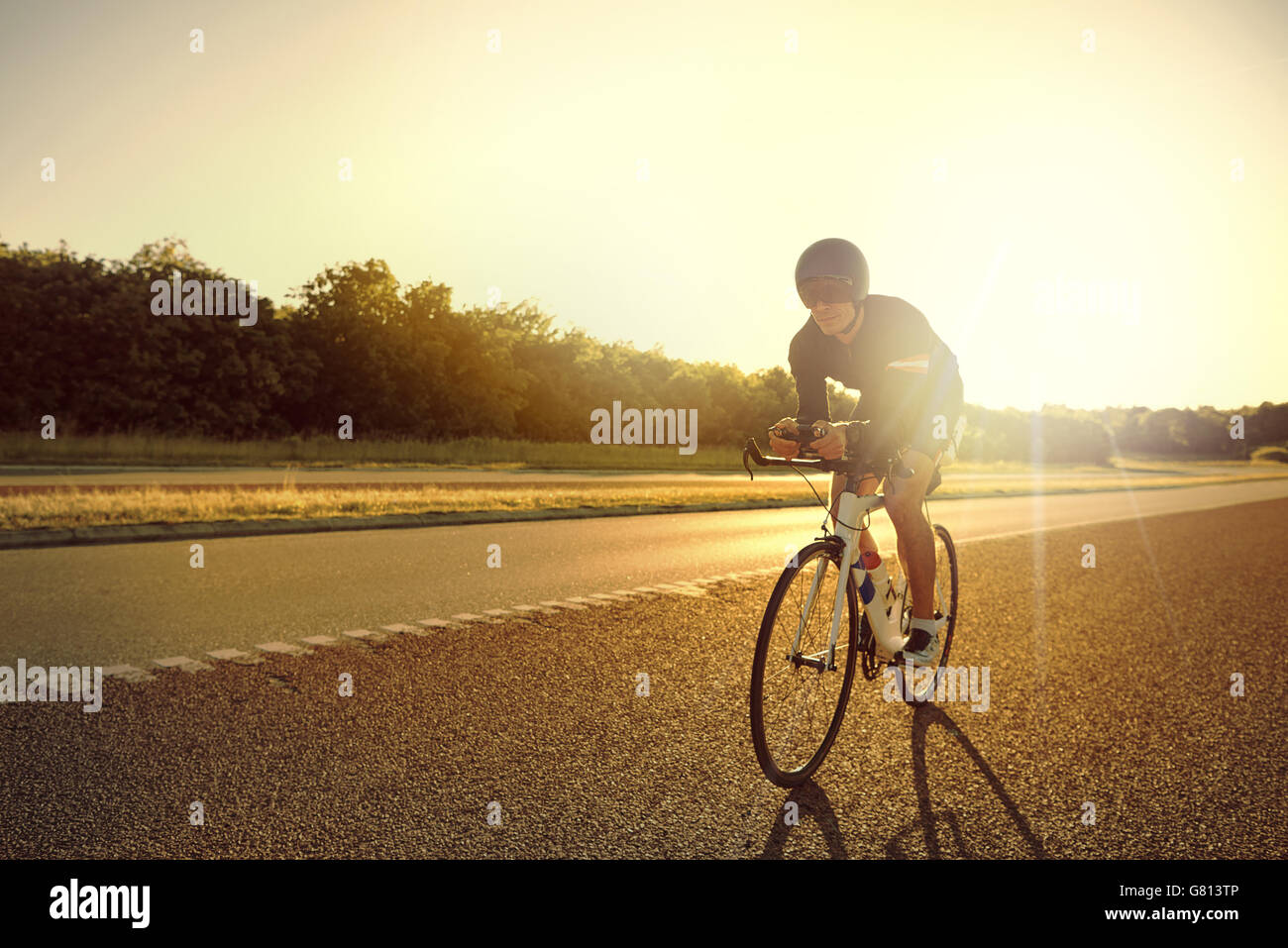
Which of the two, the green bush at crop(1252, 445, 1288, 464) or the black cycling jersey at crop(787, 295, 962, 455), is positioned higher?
the black cycling jersey at crop(787, 295, 962, 455)

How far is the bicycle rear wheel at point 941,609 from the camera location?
198 inches

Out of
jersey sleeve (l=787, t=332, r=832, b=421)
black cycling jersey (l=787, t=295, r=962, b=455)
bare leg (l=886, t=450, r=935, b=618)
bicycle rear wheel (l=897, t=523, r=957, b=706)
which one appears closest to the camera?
black cycling jersey (l=787, t=295, r=962, b=455)

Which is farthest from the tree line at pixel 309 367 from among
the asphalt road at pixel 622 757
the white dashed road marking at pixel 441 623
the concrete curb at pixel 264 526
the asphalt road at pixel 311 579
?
the asphalt road at pixel 622 757

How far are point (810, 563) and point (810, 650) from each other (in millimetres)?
403

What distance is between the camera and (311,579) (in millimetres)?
8492

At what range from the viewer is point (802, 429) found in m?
3.92

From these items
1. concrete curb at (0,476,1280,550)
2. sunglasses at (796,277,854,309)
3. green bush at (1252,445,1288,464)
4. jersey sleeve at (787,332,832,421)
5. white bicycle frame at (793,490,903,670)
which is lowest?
green bush at (1252,445,1288,464)

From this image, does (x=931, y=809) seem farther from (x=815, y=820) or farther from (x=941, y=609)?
(x=941, y=609)

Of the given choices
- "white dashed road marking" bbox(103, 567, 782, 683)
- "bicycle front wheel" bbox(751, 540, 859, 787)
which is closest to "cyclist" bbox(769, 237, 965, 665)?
"bicycle front wheel" bbox(751, 540, 859, 787)

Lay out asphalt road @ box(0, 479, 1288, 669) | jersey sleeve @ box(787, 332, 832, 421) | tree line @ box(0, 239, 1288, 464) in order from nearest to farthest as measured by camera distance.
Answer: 1. jersey sleeve @ box(787, 332, 832, 421)
2. asphalt road @ box(0, 479, 1288, 669)
3. tree line @ box(0, 239, 1288, 464)

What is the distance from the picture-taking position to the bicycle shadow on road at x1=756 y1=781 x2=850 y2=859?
2982 mm

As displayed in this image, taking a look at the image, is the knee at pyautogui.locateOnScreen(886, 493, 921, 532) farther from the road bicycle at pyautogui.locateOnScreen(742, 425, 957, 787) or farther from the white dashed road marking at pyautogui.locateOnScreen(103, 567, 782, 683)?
the white dashed road marking at pyautogui.locateOnScreen(103, 567, 782, 683)

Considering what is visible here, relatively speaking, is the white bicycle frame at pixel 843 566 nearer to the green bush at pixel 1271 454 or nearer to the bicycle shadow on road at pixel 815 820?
the bicycle shadow on road at pixel 815 820
